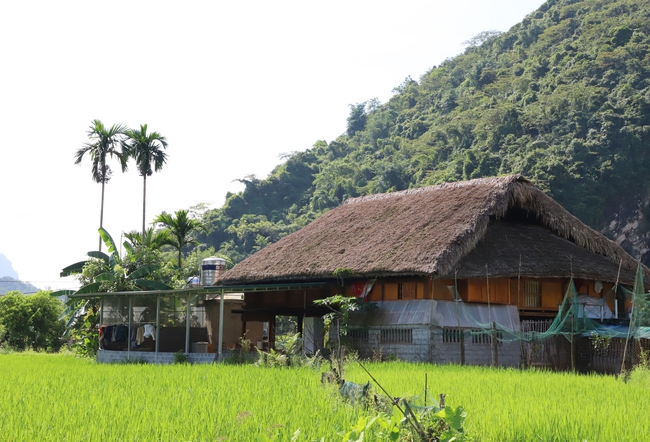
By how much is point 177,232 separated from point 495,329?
13134 mm

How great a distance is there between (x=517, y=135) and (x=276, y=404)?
37.5 m

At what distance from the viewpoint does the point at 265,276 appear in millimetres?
18562

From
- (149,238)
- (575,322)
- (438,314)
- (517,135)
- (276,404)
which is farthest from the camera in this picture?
(517,135)

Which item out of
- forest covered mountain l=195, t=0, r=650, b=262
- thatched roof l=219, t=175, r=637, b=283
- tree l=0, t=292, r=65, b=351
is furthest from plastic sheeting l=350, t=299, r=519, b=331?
forest covered mountain l=195, t=0, r=650, b=262

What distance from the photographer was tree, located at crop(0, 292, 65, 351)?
25.7m

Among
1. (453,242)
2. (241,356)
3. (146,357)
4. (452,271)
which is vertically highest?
(453,242)

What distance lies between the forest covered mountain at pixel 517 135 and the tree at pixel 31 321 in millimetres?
20016

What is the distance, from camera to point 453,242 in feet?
49.2

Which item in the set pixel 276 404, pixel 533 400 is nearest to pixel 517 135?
pixel 533 400

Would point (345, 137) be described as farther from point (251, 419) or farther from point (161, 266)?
point (251, 419)

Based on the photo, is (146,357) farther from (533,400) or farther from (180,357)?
(533,400)

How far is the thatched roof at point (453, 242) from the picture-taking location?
50.2 feet

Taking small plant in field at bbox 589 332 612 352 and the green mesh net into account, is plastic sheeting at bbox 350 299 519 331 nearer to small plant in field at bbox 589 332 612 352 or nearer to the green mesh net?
the green mesh net

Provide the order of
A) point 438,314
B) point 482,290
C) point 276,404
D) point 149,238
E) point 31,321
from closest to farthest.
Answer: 1. point 276,404
2. point 438,314
3. point 482,290
4. point 149,238
5. point 31,321
